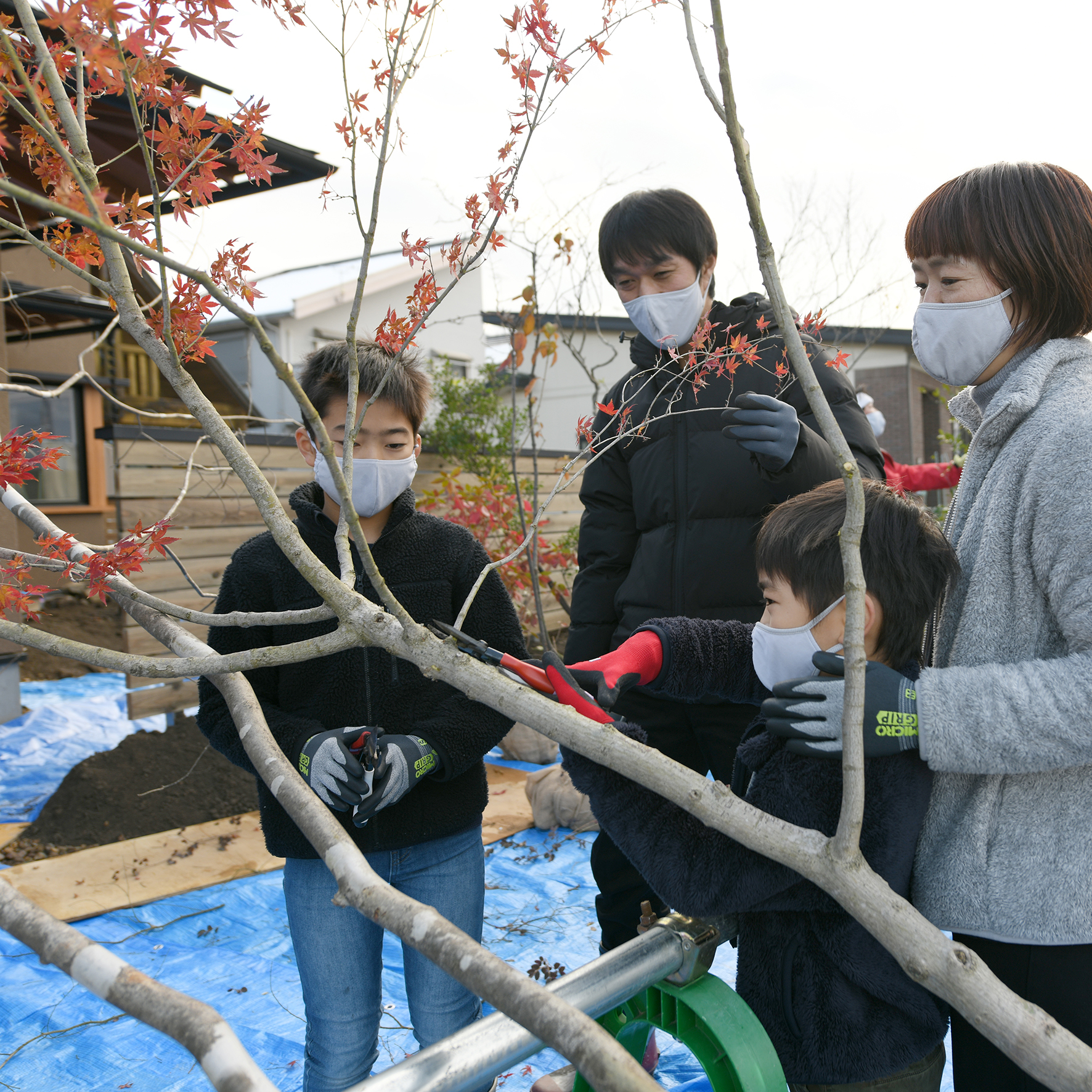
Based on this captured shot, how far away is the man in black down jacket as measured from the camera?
1.95m

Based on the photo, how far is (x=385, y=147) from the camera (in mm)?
1165

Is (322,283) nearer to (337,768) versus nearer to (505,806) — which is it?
(505,806)

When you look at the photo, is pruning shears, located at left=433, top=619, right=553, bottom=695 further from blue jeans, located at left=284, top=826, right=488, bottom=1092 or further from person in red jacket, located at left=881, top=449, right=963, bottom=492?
person in red jacket, located at left=881, top=449, right=963, bottom=492

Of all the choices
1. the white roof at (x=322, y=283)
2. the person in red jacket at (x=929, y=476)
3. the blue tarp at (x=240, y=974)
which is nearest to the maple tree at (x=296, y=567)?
the blue tarp at (x=240, y=974)

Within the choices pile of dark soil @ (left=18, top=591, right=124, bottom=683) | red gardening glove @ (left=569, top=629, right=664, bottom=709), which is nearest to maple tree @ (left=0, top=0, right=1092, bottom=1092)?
red gardening glove @ (left=569, top=629, right=664, bottom=709)

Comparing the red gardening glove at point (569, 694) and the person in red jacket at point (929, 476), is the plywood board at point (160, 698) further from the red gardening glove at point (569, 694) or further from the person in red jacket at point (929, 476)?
the person in red jacket at point (929, 476)

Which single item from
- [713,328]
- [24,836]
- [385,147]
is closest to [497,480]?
[24,836]

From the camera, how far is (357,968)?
63.3 inches

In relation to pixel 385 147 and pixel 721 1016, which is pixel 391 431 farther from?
pixel 721 1016

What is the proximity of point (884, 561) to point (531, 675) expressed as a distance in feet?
1.75

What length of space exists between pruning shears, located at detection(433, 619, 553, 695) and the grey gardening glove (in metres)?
0.77

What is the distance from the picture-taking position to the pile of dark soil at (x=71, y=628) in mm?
6410

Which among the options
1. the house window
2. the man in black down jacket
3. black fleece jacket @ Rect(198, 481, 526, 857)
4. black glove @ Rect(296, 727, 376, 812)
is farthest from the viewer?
the house window

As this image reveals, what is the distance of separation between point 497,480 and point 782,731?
5.03 m
